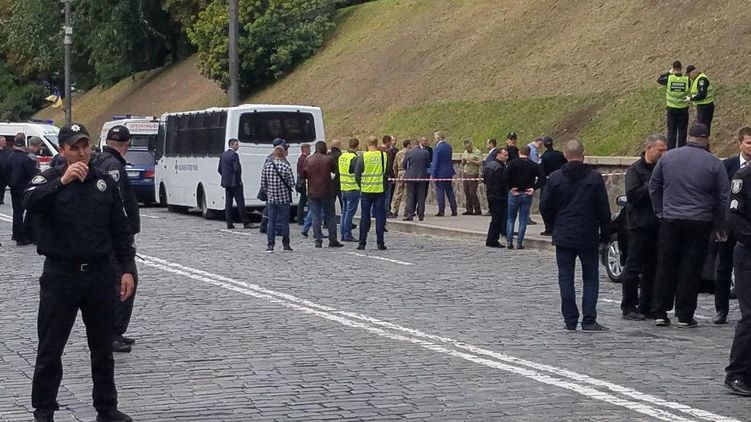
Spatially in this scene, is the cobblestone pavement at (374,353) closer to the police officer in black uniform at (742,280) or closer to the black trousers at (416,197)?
the police officer in black uniform at (742,280)

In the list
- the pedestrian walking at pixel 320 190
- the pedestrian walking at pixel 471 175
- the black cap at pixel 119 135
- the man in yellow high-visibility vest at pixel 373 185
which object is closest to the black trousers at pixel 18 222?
the pedestrian walking at pixel 320 190

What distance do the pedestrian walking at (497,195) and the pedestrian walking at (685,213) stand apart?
9.66 metres

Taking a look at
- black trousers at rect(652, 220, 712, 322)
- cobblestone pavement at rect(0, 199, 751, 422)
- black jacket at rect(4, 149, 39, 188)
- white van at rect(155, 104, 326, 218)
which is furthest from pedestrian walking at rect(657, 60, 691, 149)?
black trousers at rect(652, 220, 712, 322)

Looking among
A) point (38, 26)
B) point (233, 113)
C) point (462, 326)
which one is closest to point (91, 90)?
point (38, 26)

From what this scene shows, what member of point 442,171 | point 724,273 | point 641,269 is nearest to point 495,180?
point 442,171

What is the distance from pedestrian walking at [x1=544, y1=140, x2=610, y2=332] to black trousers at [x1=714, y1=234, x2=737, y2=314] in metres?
1.33

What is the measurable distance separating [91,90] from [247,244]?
56544mm

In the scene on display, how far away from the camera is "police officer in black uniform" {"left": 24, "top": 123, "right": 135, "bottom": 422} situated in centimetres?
806

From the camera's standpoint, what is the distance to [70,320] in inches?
324

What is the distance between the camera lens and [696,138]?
12.6 metres

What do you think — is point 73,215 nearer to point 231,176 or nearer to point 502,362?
point 502,362

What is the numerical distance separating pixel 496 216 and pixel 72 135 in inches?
598

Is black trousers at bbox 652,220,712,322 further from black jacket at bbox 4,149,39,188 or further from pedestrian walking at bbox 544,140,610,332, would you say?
black jacket at bbox 4,149,39,188

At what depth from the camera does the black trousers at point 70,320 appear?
8.12m
